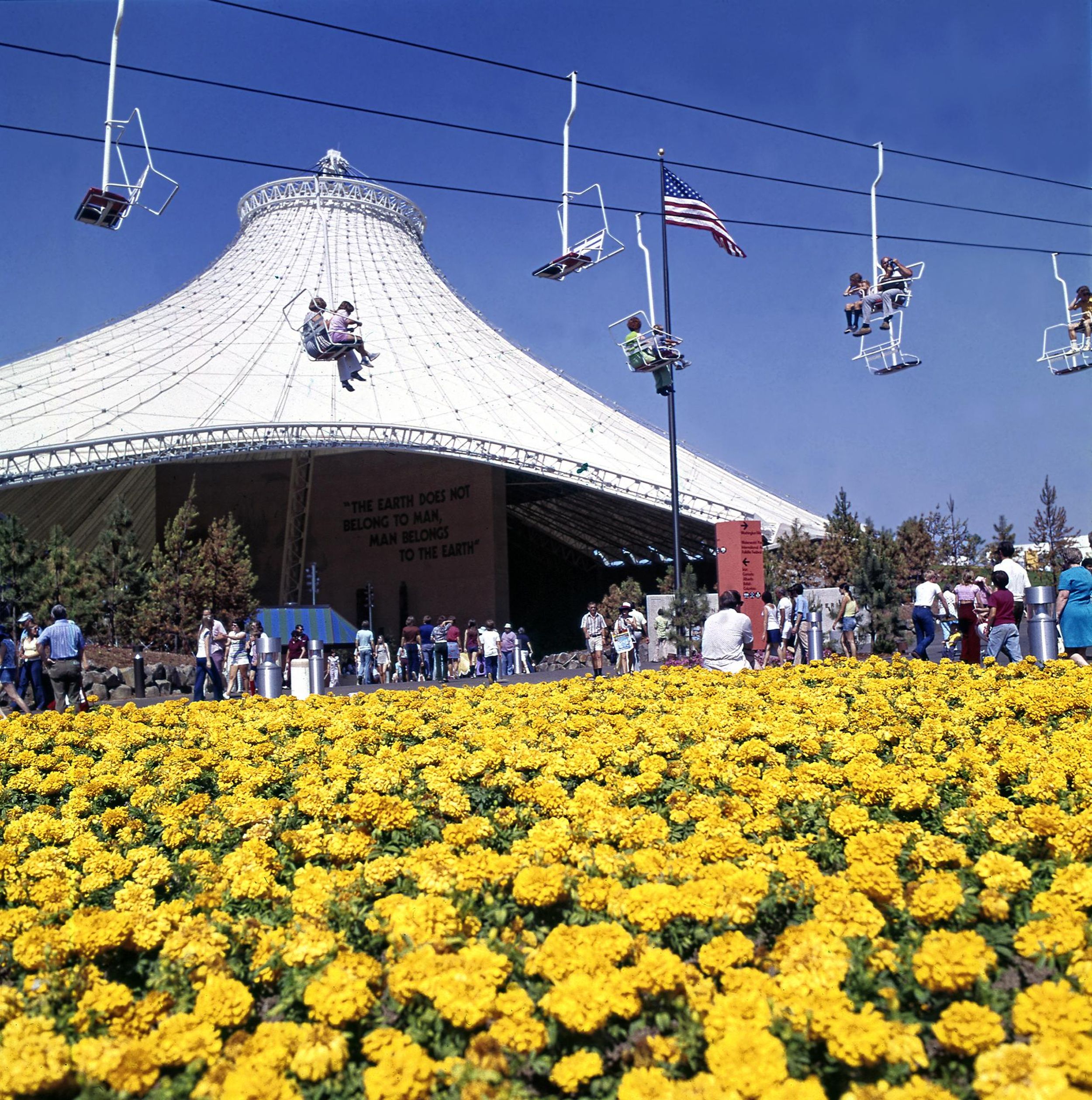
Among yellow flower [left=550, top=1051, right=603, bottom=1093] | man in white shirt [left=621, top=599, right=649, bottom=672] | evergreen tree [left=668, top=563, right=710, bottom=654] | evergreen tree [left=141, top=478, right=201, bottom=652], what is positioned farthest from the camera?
evergreen tree [left=141, top=478, right=201, bottom=652]

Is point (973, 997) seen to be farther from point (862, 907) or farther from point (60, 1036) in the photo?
point (60, 1036)

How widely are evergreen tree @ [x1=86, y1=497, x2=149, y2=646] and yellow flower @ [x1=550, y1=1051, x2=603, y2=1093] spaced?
29.7m

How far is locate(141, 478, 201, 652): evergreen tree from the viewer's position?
30.5 meters

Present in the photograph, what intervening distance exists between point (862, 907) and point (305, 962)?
2001 millimetres

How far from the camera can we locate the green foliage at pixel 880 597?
62.1 ft

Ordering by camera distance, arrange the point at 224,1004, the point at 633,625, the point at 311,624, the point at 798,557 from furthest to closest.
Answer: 1. the point at 798,557
2. the point at 311,624
3. the point at 633,625
4. the point at 224,1004

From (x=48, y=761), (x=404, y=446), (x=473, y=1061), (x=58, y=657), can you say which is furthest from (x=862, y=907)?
(x=404, y=446)

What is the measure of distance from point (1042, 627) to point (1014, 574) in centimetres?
79

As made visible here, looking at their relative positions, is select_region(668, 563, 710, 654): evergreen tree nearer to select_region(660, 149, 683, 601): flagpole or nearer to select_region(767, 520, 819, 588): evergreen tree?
select_region(660, 149, 683, 601): flagpole

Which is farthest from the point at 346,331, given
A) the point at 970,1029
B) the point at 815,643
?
the point at 970,1029

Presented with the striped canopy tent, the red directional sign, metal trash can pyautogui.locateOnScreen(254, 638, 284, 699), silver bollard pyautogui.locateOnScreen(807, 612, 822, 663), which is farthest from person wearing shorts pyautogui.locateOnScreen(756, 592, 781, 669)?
the striped canopy tent

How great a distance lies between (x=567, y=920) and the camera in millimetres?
3990

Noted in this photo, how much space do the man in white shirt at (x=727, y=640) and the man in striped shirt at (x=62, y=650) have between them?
7.90m

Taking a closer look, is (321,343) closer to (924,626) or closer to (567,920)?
(924,626)
